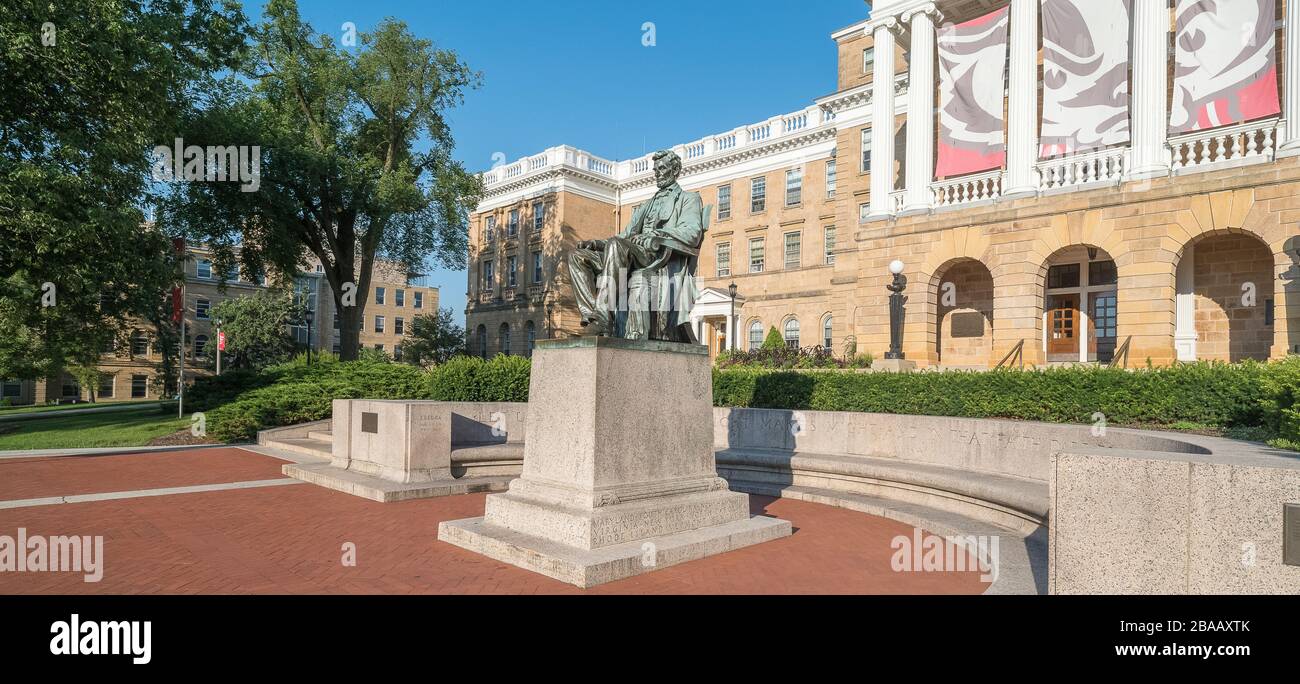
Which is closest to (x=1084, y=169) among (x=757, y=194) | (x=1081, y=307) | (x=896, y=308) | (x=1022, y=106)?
(x=1022, y=106)

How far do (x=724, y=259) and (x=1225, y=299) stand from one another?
30308mm

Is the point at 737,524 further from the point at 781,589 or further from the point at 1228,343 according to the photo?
the point at 1228,343

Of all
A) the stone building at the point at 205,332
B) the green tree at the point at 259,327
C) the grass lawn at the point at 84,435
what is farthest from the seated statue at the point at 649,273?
the green tree at the point at 259,327

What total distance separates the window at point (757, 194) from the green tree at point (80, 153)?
33.2 meters

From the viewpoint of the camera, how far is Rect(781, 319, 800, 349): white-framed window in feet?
136

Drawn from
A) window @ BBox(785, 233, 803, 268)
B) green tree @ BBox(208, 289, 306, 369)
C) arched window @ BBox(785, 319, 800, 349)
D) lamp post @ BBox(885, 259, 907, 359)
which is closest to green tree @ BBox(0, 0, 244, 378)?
lamp post @ BBox(885, 259, 907, 359)

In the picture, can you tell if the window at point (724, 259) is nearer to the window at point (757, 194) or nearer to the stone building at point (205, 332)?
the window at point (757, 194)

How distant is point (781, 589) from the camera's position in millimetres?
5258

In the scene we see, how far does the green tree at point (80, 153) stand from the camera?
14.8 m

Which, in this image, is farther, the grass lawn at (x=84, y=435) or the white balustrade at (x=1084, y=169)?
the white balustrade at (x=1084, y=169)

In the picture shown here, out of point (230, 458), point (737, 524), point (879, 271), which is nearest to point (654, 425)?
point (737, 524)

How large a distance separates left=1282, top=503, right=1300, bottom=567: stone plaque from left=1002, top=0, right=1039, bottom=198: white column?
20.6 metres

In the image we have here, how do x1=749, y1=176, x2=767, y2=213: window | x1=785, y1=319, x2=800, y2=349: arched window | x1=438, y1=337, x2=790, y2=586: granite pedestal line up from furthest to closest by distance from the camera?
x1=749, y1=176, x2=767, y2=213: window → x1=785, y1=319, x2=800, y2=349: arched window → x1=438, y1=337, x2=790, y2=586: granite pedestal

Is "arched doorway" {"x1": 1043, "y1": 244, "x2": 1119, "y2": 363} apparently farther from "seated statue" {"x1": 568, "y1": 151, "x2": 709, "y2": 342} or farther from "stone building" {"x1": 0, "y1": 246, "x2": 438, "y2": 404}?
"stone building" {"x1": 0, "y1": 246, "x2": 438, "y2": 404}
